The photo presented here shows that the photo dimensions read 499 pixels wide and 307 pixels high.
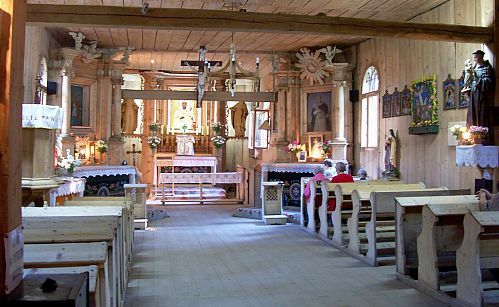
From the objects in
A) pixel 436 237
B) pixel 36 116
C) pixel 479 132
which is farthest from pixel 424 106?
pixel 36 116

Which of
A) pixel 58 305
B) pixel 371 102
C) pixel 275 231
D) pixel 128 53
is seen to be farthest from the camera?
pixel 128 53

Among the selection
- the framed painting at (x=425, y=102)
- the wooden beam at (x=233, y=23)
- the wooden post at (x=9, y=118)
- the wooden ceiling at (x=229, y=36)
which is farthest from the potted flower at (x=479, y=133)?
the wooden post at (x=9, y=118)

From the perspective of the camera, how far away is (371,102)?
1222 cm

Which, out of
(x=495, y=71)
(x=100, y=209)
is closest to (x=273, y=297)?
(x=100, y=209)

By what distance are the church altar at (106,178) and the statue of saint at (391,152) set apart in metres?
6.59

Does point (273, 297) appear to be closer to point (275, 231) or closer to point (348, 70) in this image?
point (275, 231)

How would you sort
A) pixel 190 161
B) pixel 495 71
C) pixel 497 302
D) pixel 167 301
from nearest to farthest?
pixel 497 302 → pixel 167 301 → pixel 495 71 → pixel 190 161

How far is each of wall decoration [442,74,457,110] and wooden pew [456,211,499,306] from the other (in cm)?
453

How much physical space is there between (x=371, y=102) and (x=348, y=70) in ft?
3.86

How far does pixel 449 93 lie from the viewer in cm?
889

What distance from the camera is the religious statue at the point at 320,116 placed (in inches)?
526

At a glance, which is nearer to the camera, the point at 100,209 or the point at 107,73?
the point at 100,209

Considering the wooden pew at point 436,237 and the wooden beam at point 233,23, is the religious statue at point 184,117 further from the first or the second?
the wooden pew at point 436,237

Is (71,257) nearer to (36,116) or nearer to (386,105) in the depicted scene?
(36,116)
